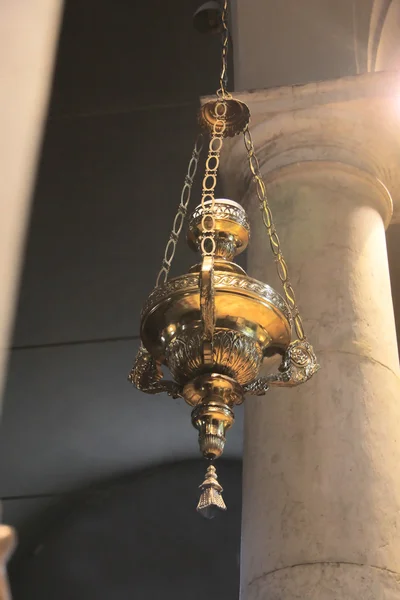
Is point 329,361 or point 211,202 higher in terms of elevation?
point 211,202

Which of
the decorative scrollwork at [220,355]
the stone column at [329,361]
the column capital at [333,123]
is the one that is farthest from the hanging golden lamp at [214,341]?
the column capital at [333,123]

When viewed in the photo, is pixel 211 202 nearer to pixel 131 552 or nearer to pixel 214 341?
pixel 214 341

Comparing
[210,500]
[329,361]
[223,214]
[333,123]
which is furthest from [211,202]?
[333,123]

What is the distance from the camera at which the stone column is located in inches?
101

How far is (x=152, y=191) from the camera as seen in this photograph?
22.3 ft

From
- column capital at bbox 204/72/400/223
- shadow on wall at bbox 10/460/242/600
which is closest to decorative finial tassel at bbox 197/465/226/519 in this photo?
column capital at bbox 204/72/400/223

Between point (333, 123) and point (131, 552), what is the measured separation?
7987mm

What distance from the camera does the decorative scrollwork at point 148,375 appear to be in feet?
8.48

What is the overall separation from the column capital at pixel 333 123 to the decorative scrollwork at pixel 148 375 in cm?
141

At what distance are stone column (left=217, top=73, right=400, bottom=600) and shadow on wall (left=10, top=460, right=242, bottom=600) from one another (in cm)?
723

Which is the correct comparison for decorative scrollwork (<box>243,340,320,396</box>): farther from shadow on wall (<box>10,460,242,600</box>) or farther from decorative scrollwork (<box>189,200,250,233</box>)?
shadow on wall (<box>10,460,242,600</box>)

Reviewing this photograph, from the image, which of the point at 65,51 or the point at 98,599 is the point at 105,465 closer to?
the point at 98,599

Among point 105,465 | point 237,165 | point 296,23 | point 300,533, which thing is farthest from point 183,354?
point 105,465

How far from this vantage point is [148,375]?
2.62 meters
